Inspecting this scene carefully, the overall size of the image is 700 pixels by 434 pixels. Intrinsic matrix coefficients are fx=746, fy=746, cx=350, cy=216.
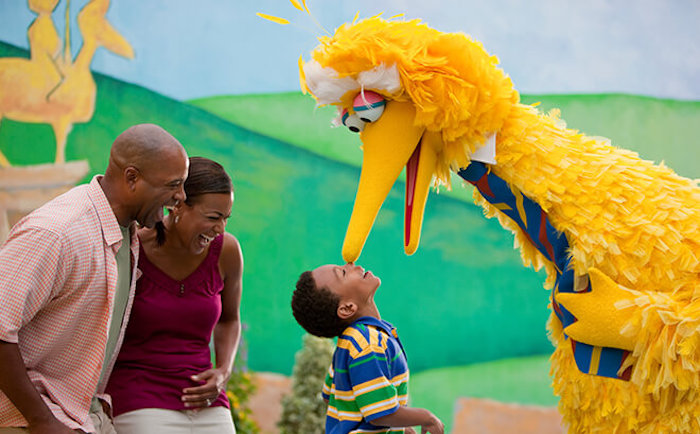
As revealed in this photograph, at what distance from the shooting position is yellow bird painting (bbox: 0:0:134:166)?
489 cm

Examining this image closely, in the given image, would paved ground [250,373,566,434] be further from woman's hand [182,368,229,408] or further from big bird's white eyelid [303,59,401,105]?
big bird's white eyelid [303,59,401,105]

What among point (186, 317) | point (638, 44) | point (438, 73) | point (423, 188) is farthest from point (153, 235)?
point (638, 44)

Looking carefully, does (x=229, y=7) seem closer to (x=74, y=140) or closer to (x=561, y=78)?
(x=74, y=140)

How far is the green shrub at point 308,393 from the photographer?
172 inches

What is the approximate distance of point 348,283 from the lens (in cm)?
225

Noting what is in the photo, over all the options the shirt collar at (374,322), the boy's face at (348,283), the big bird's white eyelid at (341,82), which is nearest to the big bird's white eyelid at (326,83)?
the big bird's white eyelid at (341,82)

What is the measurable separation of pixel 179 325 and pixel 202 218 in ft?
1.05

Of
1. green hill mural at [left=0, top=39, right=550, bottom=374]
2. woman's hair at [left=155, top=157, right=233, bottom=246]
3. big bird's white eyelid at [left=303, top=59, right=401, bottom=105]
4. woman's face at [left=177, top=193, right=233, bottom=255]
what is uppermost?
big bird's white eyelid at [left=303, top=59, right=401, bottom=105]

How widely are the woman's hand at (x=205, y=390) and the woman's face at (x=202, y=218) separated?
39 centimetres

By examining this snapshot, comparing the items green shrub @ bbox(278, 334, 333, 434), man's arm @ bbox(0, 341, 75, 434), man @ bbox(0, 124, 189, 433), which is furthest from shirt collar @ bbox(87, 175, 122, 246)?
green shrub @ bbox(278, 334, 333, 434)

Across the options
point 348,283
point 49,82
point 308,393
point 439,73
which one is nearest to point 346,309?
point 348,283

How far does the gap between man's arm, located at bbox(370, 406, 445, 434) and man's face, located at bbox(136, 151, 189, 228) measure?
2.62 feet

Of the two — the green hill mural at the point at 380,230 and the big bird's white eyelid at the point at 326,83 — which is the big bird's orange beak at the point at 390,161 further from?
the green hill mural at the point at 380,230

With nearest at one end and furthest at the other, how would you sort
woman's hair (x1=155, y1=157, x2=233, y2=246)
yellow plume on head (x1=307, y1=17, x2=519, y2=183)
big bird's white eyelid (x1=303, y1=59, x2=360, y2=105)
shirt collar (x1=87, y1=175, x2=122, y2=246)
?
shirt collar (x1=87, y1=175, x2=122, y2=246) → yellow plume on head (x1=307, y1=17, x2=519, y2=183) → big bird's white eyelid (x1=303, y1=59, x2=360, y2=105) → woman's hair (x1=155, y1=157, x2=233, y2=246)
